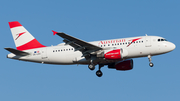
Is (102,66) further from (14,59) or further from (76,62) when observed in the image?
(14,59)

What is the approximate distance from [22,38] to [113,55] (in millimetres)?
15949

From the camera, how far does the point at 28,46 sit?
49.2 m

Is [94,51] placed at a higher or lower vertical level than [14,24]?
lower

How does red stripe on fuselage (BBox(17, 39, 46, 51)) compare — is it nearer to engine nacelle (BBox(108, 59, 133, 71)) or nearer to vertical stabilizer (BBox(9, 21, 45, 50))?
vertical stabilizer (BBox(9, 21, 45, 50))

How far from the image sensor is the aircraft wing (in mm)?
41109

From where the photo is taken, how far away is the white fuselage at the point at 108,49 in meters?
43.9

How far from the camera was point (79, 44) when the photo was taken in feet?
142

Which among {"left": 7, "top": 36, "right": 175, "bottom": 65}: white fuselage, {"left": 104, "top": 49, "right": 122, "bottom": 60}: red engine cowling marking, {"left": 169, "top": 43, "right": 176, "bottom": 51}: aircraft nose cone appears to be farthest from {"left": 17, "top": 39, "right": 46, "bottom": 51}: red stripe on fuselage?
{"left": 169, "top": 43, "right": 176, "bottom": 51}: aircraft nose cone

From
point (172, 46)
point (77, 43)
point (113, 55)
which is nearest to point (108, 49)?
point (113, 55)

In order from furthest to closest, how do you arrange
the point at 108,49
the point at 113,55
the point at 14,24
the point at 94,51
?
the point at 14,24, the point at 94,51, the point at 108,49, the point at 113,55

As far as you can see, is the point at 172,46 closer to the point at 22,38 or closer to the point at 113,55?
the point at 113,55

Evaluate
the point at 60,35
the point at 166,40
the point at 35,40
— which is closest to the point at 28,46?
the point at 35,40

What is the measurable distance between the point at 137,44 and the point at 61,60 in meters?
11.3

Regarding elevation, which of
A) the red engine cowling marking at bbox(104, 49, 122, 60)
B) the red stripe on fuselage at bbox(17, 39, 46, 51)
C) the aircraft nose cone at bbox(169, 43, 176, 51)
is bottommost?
the red engine cowling marking at bbox(104, 49, 122, 60)
